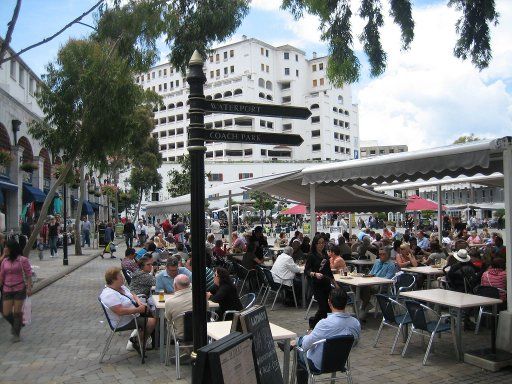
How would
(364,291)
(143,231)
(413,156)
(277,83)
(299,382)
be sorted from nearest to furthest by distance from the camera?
(299,382)
(413,156)
(364,291)
(143,231)
(277,83)

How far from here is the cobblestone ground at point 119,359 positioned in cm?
568

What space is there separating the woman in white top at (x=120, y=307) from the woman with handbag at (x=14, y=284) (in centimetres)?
205

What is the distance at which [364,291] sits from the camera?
8633 millimetres

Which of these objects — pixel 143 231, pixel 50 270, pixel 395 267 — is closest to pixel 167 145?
pixel 143 231

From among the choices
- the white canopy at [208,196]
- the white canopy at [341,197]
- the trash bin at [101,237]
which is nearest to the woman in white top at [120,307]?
the white canopy at [208,196]

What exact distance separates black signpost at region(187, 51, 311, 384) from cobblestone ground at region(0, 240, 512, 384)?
7.72 ft

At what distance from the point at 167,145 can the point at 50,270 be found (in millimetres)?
77172

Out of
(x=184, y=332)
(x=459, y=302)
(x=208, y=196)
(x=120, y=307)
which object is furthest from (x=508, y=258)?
(x=208, y=196)

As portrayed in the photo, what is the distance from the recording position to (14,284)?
762 cm

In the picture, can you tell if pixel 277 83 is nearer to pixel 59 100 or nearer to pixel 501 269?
pixel 59 100

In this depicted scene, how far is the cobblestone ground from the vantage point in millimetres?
5676

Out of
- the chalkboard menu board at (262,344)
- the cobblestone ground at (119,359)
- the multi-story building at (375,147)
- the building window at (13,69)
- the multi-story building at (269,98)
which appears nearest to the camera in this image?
the chalkboard menu board at (262,344)

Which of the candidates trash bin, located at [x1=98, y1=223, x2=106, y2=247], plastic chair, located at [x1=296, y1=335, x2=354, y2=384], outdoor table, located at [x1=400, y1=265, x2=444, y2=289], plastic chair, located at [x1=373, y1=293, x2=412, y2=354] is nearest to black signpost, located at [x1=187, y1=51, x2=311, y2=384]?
plastic chair, located at [x1=296, y1=335, x2=354, y2=384]

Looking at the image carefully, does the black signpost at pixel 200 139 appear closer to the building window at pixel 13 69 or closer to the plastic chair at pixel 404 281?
the plastic chair at pixel 404 281
